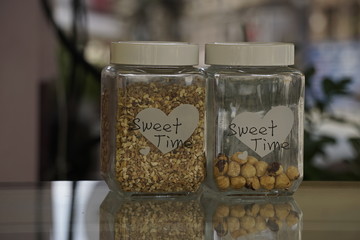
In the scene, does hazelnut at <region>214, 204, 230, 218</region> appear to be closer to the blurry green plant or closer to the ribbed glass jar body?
the ribbed glass jar body

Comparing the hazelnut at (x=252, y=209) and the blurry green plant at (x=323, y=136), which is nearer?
the hazelnut at (x=252, y=209)

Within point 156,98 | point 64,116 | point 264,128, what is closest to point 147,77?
point 156,98

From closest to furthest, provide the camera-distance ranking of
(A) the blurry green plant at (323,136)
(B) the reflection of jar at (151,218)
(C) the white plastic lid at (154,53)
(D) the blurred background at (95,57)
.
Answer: (B) the reflection of jar at (151,218), (C) the white plastic lid at (154,53), (A) the blurry green plant at (323,136), (D) the blurred background at (95,57)

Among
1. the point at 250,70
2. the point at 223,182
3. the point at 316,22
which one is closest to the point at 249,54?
the point at 250,70

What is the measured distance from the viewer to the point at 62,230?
58 centimetres

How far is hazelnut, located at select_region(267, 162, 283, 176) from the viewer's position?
71cm

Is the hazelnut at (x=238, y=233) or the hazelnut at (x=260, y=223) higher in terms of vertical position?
the hazelnut at (x=238, y=233)

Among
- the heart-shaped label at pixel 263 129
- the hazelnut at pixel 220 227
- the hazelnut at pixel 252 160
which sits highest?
the heart-shaped label at pixel 263 129

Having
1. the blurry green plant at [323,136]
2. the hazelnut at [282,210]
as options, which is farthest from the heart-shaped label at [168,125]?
the blurry green plant at [323,136]

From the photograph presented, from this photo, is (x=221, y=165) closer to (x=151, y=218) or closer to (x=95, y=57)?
(x=151, y=218)

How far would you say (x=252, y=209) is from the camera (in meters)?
0.68

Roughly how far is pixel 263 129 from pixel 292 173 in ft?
0.18

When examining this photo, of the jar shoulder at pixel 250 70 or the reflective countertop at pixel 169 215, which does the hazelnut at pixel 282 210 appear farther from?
the jar shoulder at pixel 250 70

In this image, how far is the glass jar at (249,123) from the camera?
706 mm
